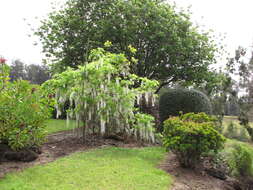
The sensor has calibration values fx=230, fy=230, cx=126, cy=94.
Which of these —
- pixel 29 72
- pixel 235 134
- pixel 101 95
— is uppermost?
pixel 29 72

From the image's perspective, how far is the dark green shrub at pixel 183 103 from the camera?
1013 centimetres

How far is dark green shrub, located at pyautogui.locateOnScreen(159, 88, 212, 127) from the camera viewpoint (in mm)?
10133

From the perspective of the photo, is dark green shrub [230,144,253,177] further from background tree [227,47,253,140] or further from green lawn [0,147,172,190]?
background tree [227,47,253,140]

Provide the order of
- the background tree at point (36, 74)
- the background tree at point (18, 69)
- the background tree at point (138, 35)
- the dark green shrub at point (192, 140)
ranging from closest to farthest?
the dark green shrub at point (192, 140) < the background tree at point (138, 35) < the background tree at point (36, 74) < the background tree at point (18, 69)

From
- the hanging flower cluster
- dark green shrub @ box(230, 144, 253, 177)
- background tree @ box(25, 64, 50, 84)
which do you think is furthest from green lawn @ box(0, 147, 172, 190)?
background tree @ box(25, 64, 50, 84)

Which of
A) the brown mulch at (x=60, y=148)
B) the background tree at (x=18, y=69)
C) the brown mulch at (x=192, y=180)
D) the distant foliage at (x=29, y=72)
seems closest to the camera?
the brown mulch at (x=192, y=180)

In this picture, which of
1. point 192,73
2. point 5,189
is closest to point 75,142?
point 5,189

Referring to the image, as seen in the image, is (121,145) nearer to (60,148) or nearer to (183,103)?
(60,148)

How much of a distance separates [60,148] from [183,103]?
18.5 feet

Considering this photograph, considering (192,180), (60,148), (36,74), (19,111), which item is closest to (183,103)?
(192,180)

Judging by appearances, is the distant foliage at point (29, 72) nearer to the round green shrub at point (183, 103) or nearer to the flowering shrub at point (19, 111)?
the round green shrub at point (183, 103)

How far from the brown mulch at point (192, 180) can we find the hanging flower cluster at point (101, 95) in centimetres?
233

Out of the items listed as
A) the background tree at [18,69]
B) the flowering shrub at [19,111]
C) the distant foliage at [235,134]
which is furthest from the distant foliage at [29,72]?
the flowering shrub at [19,111]

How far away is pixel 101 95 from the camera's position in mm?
7723
